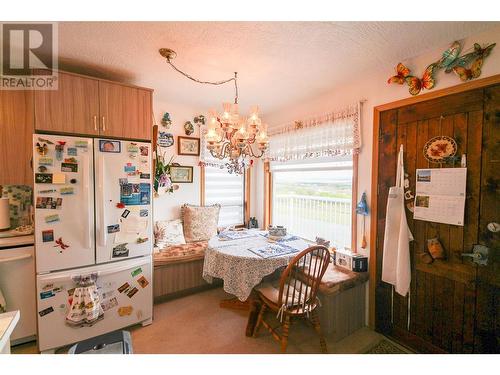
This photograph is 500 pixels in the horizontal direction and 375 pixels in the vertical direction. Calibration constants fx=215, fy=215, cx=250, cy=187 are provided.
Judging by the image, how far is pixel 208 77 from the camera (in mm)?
2072

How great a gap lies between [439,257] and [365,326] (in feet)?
3.19

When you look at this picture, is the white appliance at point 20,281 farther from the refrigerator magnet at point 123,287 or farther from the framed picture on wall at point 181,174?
the framed picture on wall at point 181,174

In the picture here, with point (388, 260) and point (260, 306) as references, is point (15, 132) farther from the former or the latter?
point (388, 260)

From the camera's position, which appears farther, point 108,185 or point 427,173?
point 108,185

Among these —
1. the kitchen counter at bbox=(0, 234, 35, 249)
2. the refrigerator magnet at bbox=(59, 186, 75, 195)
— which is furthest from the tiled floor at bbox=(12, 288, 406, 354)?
the refrigerator magnet at bbox=(59, 186, 75, 195)

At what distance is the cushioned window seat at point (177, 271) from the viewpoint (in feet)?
7.82

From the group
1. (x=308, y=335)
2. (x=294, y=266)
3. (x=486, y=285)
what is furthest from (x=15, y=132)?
(x=486, y=285)

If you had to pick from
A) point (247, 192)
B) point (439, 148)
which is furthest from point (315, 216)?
point (439, 148)

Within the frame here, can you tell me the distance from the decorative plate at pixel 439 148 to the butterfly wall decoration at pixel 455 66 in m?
0.40

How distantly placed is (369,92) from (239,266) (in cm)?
199

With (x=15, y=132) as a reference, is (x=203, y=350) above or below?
below

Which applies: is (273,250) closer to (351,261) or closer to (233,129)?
(351,261)

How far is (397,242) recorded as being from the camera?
178 cm
